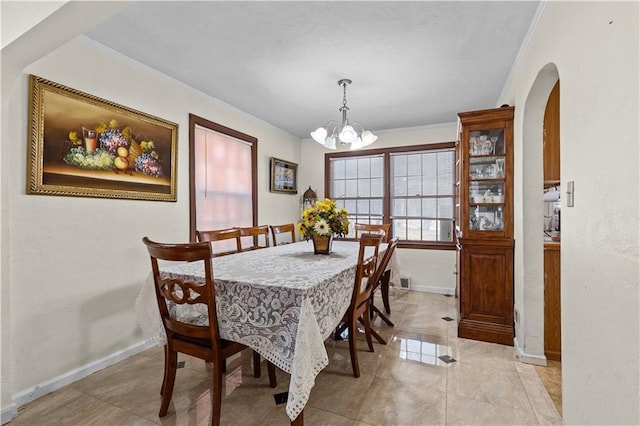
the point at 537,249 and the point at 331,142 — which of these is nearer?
the point at 537,249

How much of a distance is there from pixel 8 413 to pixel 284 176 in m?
3.72

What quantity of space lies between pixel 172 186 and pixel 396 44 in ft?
7.69

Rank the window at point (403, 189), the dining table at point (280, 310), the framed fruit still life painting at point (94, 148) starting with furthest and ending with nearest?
1. the window at point (403, 189)
2. the framed fruit still life painting at point (94, 148)
3. the dining table at point (280, 310)

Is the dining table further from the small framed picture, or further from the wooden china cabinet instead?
the small framed picture

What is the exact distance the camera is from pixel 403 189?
466 centimetres

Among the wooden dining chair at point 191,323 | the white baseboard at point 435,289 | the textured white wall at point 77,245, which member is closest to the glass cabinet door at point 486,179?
the white baseboard at point 435,289

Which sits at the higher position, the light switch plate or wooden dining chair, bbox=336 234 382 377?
the light switch plate

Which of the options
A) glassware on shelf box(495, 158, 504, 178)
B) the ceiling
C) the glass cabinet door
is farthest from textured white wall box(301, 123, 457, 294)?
glassware on shelf box(495, 158, 504, 178)

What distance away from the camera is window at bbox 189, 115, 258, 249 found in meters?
3.22

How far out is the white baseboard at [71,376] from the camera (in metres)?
1.85

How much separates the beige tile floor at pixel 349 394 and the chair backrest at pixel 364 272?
0.53 meters

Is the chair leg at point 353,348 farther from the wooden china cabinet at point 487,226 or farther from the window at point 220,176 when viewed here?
the window at point 220,176

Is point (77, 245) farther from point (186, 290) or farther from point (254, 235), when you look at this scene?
point (254, 235)

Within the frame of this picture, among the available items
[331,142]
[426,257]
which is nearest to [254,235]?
[331,142]
